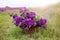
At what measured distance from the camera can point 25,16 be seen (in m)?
2.01

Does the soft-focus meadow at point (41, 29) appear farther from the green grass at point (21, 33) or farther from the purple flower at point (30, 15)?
the purple flower at point (30, 15)

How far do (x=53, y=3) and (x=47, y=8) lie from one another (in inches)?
3.9

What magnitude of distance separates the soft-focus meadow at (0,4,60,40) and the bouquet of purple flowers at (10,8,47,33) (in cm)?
6

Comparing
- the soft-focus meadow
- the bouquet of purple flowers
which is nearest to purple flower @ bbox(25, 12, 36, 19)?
the bouquet of purple flowers

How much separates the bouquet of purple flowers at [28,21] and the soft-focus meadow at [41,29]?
6 centimetres

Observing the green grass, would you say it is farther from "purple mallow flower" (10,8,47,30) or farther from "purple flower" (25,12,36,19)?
"purple flower" (25,12,36,19)

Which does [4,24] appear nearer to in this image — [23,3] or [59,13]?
[23,3]

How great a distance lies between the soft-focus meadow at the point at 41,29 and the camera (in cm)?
191

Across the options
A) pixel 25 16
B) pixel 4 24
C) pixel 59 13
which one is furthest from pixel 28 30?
pixel 59 13

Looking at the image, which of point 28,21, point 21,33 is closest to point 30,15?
point 28,21

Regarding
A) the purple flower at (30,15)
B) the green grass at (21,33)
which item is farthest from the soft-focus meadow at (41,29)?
the purple flower at (30,15)

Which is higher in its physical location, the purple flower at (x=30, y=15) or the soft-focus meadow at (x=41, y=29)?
the purple flower at (x=30, y=15)

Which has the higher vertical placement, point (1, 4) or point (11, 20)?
point (1, 4)

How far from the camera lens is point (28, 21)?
6.40 feet
